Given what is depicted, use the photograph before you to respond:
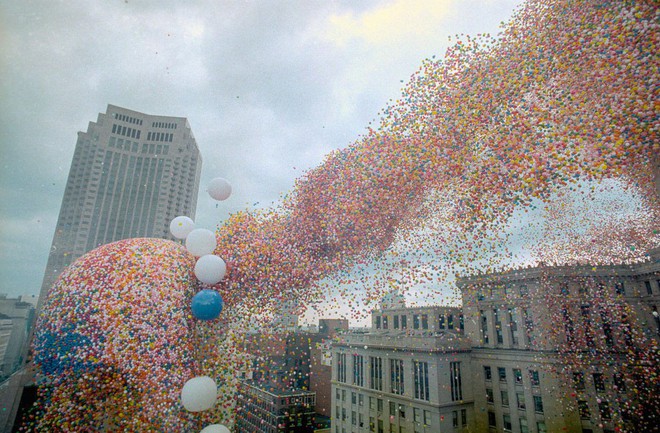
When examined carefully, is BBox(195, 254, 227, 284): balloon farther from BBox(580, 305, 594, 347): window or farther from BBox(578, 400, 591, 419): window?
BBox(578, 400, 591, 419): window

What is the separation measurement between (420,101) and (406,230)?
2.47 m

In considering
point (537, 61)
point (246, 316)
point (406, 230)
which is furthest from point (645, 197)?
point (246, 316)

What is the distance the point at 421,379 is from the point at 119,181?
4249cm

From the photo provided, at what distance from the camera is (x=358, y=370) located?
1819cm

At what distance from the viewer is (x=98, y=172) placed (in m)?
39.8

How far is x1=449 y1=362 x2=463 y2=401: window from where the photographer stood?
15430 mm

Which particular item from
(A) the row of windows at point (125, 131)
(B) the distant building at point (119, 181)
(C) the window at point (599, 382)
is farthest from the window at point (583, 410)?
(A) the row of windows at point (125, 131)

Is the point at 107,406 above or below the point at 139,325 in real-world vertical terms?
below

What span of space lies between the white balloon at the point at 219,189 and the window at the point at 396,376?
1492 centimetres

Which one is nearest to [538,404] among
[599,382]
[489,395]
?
[489,395]

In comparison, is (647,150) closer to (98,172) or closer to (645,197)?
(645,197)

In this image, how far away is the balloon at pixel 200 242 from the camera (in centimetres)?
493

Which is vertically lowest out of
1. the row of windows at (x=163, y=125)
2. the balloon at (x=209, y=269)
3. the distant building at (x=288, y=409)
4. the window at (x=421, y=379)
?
the distant building at (x=288, y=409)

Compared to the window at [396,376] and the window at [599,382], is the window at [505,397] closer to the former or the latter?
the window at [599,382]
